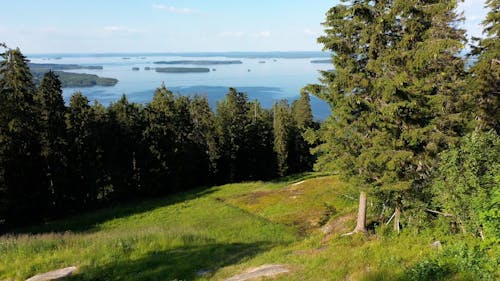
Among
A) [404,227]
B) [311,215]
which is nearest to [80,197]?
[311,215]

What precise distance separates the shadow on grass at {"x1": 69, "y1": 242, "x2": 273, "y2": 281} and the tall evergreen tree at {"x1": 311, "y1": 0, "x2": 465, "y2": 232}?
659 cm

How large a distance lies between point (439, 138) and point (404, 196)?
339cm

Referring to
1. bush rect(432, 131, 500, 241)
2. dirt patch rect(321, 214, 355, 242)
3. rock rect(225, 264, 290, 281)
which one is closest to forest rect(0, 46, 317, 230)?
dirt patch rect(321, 214, 355, 242)

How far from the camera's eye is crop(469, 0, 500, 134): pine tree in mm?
21703

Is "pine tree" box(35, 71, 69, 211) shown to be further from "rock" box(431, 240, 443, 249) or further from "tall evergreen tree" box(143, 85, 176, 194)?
"rock" box(431, 240, 443, 249)

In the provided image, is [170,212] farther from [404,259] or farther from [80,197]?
[404,259]

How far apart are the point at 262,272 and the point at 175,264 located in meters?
4.74

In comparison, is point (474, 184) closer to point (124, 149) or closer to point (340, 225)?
point (340, 225)

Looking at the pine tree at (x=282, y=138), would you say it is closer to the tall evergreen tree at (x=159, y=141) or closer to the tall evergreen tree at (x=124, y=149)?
the tall evergreen tree at (x=159, y=141)

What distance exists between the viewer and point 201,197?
4250cm

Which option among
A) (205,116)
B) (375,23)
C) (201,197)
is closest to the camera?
(375,23)

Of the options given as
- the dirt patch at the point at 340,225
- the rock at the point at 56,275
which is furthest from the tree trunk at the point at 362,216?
the rock at the point at 56,275

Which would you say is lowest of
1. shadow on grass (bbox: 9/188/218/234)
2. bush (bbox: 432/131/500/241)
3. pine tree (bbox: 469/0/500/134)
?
shadow on grass (bbox: 9/188/218/234)

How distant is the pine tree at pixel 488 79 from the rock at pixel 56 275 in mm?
22750
